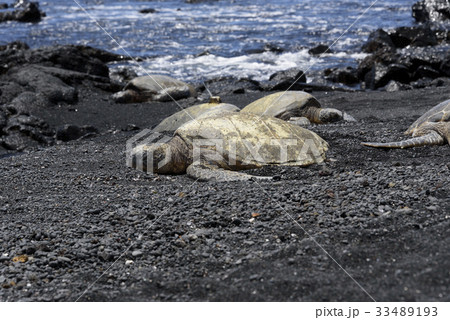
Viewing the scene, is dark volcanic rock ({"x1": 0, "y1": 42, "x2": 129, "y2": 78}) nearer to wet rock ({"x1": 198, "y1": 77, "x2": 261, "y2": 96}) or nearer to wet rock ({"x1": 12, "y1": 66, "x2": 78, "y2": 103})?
wet rock ({"x1": 12, "y1": 66, "x2": 78, "y2": 103})

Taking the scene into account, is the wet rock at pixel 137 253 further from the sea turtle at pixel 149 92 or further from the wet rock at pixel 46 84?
the wet rock at pixel 46 84

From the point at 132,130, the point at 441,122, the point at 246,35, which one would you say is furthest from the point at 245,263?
the point at 246,35

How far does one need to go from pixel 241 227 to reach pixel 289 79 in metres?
9.10

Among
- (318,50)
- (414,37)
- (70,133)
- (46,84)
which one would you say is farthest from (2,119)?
(414,37)

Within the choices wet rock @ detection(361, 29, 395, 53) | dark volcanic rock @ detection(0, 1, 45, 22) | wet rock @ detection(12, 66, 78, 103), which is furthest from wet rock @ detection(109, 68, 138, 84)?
dark volcanic rock @ detection(0, 1, 45, 22)

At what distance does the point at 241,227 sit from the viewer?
3.99 meters

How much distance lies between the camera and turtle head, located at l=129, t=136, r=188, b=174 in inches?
221

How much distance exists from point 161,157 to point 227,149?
74cm

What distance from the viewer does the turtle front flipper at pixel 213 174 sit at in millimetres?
5191

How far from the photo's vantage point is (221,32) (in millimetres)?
21641

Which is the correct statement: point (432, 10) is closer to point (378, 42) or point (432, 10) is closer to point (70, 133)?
point (378, 42)

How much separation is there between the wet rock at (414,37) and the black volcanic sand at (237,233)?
12007 mm
